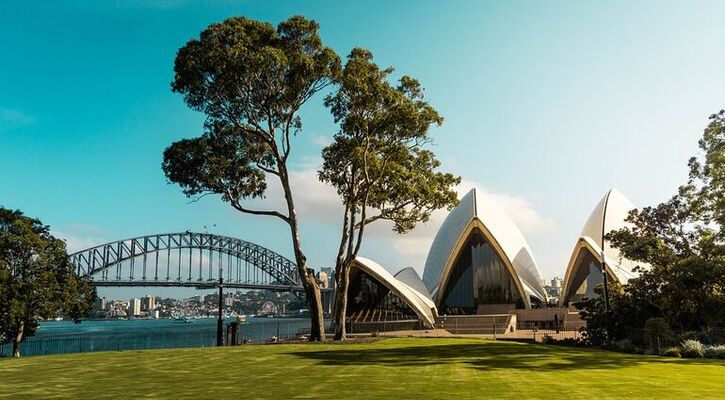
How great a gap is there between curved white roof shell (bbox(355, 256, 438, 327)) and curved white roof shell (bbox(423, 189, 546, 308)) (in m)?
7.67

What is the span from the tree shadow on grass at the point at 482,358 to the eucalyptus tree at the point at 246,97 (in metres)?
7.39

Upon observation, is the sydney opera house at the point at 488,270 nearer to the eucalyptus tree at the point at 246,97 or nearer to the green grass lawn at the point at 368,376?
the eucalyptus tree at the point at 246,97

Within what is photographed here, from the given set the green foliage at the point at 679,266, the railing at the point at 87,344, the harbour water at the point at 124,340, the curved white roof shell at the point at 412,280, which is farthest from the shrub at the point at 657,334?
the railing at the point at 87,344

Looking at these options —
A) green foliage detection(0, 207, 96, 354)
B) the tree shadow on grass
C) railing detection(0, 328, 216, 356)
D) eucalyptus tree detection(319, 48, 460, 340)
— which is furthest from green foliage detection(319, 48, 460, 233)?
railing detection(0, 328, 216, 356)

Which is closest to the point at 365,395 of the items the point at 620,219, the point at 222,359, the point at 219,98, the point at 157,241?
the point at 222,359

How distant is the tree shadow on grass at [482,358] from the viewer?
14.7 m

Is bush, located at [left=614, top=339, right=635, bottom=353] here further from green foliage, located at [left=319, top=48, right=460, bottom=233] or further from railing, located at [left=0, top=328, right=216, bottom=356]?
railing, located at [left=0, top=328, right=216, bottom=356]

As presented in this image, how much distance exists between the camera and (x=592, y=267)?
4622 centimetres

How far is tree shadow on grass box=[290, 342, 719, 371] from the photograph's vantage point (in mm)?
14695

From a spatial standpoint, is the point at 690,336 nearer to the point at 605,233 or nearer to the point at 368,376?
the point at 368,376

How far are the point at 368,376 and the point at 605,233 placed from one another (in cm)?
4116

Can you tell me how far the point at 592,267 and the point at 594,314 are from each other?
20870mm

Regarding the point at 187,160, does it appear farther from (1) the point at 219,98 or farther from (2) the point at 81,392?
(2) the point at 81,392

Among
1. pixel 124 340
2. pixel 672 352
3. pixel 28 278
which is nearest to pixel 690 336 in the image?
pixel 672 352
